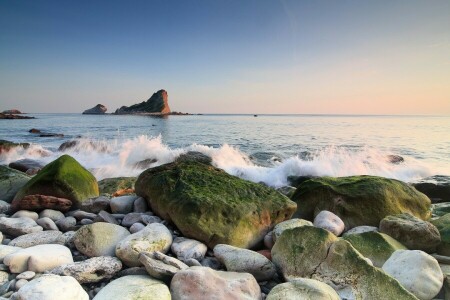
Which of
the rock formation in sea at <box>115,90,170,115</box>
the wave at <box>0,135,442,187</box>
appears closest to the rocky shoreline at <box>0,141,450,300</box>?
the wave at <box>0,135,442,187</box>

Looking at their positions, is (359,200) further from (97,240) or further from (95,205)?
(95,205)

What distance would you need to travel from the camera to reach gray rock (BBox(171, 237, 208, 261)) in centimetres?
381

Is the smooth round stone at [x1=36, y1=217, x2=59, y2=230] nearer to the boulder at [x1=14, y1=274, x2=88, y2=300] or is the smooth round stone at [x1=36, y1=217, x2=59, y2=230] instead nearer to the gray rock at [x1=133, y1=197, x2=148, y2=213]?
the gray rock at [x1=133, y1=197, x2=148, y2=213]

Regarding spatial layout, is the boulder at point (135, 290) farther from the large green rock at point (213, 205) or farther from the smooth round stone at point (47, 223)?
the smooth round stone at point (47, 223)

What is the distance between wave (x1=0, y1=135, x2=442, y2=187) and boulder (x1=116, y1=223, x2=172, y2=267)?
7.24 meters

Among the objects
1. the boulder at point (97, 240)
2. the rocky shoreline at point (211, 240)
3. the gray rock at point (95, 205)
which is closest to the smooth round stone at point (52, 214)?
the rocky shoreline at point (211, 240)

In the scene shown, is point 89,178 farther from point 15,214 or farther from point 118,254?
point 118,254

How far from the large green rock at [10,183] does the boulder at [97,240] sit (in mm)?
2978

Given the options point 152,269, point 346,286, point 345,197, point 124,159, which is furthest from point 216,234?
point 124,159

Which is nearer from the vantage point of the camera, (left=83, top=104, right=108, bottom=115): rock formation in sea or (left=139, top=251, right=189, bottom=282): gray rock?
(left=139, top=251, right=189, bottom=282): gray rock

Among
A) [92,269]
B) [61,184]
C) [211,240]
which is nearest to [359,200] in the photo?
[211,240]

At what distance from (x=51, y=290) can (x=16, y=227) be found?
2.08 metres

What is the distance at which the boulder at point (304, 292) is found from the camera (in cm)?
280

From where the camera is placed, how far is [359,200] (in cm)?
556
